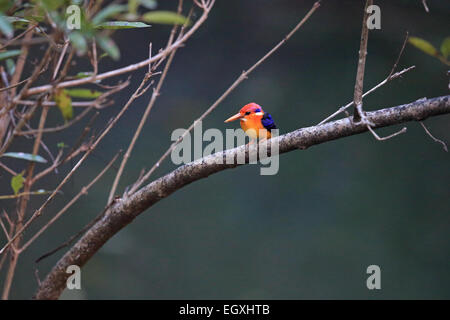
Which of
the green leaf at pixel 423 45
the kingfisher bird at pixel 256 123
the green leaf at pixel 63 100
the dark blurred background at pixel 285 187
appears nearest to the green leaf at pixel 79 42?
the green leaf at pixel 63 100

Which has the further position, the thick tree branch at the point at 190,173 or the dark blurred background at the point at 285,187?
A: the dark blurred background at the point at 285,187

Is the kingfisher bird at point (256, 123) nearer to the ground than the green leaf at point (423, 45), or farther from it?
farther from it

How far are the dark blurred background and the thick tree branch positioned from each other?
1.44 meters

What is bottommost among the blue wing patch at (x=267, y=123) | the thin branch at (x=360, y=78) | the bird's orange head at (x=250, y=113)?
the thin branch at (x=360, y=78)

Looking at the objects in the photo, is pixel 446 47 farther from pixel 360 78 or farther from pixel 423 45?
pixel 360 78

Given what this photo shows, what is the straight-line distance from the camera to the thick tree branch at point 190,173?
831 millimetres

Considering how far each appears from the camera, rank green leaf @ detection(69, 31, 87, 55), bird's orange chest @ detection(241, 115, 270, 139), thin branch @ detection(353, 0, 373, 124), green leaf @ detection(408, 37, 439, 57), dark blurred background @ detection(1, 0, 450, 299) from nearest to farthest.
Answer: green leaf @ detection(69, 31, 87, 55) < green leaf @ detection(408, 37, 439, 57) < thin branch @ detection(353, 0, 373, 124) < bird's orange chest @ detection(241, 115, 270, 139) < dark blurred background @ detection(1, 0, 450, 299)

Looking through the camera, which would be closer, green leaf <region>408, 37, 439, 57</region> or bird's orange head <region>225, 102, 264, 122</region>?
green leaf <region>408, 37, 439, 57</region>

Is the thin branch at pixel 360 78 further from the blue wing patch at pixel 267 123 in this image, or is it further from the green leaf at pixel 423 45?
the blue wing patch at pixel 267 123

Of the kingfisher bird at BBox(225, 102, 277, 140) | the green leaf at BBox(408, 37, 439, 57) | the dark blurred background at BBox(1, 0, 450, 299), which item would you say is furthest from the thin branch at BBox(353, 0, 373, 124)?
the dark blurred background at BBox(1, 0, 450, 299)

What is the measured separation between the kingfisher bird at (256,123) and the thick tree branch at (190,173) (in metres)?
0.19

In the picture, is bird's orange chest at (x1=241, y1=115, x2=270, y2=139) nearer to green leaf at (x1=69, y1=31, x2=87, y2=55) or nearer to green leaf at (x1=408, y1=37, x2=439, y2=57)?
green leaf at (x1=408, y1=37, x2=439, y2=57)

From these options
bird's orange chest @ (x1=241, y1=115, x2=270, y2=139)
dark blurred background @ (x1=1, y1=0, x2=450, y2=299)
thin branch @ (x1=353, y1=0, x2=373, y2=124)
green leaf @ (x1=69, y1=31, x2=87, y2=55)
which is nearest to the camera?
green leaf @ (x1=69, y1=31, x2=87, y2=55)

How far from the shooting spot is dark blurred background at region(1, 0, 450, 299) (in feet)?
8.21
